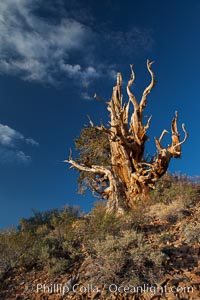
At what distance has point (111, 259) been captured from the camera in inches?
193

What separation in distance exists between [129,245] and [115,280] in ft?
3.06

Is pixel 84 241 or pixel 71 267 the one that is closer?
pixel 71 267

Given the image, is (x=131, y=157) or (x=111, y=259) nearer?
(x=111, y=259)

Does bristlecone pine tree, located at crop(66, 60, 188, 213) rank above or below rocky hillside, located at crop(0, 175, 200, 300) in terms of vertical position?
above

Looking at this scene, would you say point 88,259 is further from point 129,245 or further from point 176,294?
point 176,294

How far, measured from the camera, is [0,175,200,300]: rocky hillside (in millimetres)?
4500

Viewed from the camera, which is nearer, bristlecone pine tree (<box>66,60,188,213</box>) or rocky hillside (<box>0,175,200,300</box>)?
rocky hillside (<box>0,175,200,300</box>)

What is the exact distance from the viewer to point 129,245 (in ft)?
18.0

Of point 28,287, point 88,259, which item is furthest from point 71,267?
point 28,287

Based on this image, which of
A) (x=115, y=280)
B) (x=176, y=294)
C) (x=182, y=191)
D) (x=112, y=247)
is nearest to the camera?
(x=176, y=294)

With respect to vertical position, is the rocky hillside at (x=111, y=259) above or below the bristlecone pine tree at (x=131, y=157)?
below

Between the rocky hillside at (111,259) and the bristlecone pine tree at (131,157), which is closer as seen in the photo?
the rocky hillside at (111,259)

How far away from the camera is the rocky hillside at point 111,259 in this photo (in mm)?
4500

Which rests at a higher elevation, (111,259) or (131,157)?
(131,157)
